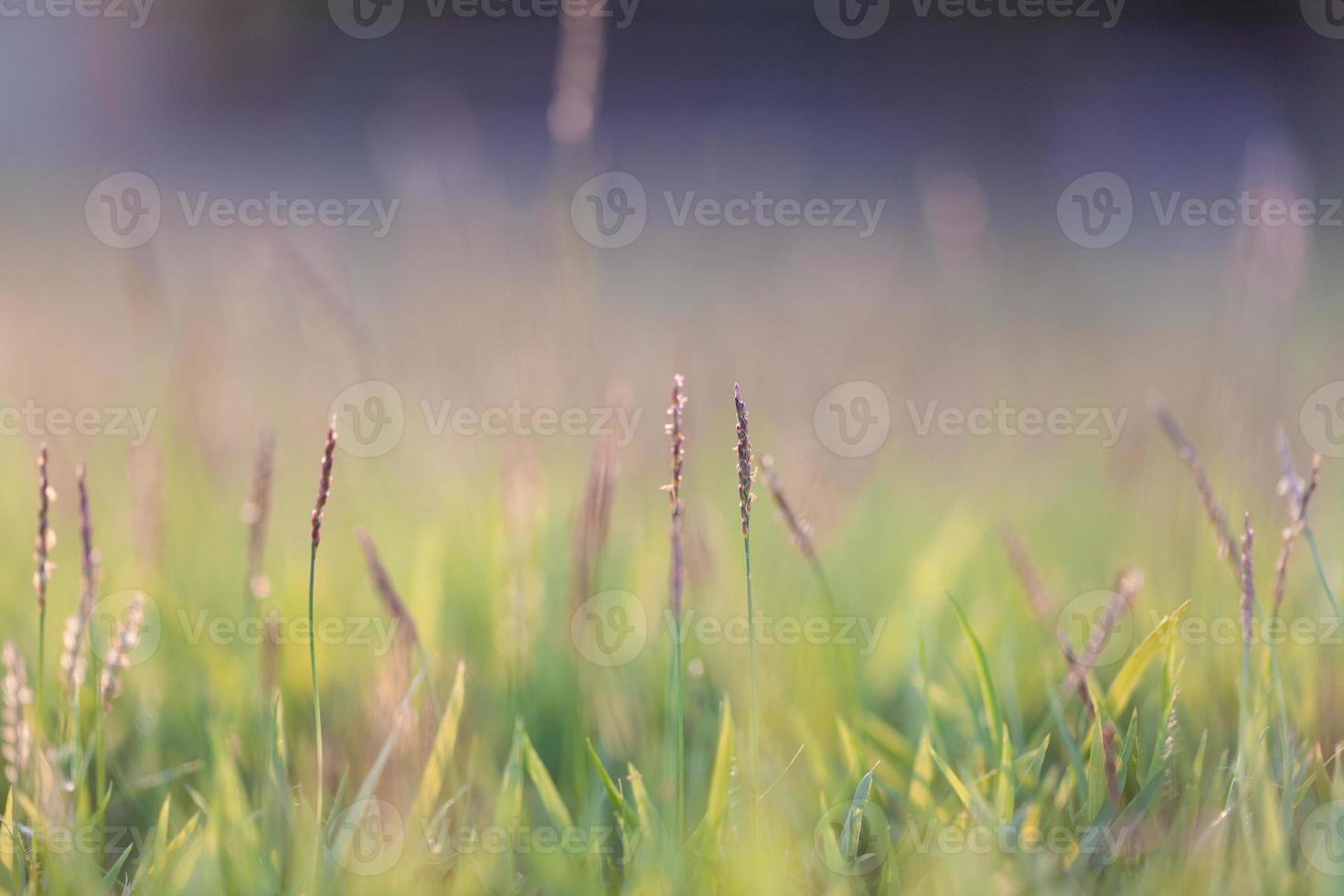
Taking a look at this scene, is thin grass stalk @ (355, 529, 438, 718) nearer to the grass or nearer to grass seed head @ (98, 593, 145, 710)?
the grass

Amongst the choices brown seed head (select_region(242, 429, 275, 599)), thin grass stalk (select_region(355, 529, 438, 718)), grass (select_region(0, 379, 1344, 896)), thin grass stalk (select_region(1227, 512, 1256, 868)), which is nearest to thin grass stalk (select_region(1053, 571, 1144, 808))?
grass (select_region(0, 379, 1344, 896))

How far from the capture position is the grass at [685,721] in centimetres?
109

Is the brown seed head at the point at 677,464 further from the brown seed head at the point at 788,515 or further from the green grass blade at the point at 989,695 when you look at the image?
the green grass blade at the point at 989,695

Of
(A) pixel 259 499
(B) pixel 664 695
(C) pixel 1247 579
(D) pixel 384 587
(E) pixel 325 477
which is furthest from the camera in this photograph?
(B) pixel 664 695

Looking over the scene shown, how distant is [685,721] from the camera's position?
62.1 inches

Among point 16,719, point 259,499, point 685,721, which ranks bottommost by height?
point 685,721

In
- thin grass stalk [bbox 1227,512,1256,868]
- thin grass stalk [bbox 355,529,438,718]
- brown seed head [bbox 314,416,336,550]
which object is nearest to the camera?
brown seed head [bbox 314,416,336,550]

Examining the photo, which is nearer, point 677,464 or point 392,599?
point 677,464

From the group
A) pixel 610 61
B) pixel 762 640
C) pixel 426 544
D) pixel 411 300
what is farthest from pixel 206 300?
pixel 610 61

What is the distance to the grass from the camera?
1.09 metres

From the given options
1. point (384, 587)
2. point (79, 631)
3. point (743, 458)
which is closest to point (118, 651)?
point (79, 631)

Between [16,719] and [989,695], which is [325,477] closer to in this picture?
[16,719]

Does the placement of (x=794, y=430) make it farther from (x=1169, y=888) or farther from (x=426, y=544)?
(x=1169, y=888)

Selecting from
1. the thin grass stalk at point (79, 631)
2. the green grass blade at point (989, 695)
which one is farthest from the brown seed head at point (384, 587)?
the green grass blade at point (989, 695)
